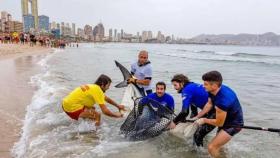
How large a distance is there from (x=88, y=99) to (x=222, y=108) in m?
2.80

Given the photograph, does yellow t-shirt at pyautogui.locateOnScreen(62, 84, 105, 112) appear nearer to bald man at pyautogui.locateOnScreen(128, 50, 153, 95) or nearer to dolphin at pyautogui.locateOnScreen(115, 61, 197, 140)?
dolphin at pyautogui.locateOnScreen(115, 61, 197, 140)

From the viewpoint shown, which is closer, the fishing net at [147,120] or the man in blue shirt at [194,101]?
the man in blue shirt at [194,101]

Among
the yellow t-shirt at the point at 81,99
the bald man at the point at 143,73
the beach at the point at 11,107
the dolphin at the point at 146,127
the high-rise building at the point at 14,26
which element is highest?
the high-rise building at the point at 14,26

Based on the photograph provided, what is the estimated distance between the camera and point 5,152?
5.50 metres

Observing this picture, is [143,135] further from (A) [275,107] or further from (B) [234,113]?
(A) [275,107]

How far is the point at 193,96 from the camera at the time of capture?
585cm

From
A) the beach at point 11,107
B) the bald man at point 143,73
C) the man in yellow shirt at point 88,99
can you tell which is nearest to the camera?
the beach at point 11,107

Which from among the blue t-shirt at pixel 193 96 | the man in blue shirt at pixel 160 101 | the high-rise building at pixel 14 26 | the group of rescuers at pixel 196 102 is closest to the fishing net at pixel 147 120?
the man in blue shirt at pixel 160 101

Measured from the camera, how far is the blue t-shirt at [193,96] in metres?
5.61

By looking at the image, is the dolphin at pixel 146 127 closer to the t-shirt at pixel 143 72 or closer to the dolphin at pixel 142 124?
the dolphin at pixel 142 124

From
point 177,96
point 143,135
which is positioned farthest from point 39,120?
point 177,96

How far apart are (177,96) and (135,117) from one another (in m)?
6.20

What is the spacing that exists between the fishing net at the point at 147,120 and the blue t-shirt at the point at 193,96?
45 cm

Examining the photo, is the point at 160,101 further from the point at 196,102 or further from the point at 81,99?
the point at 81,99
